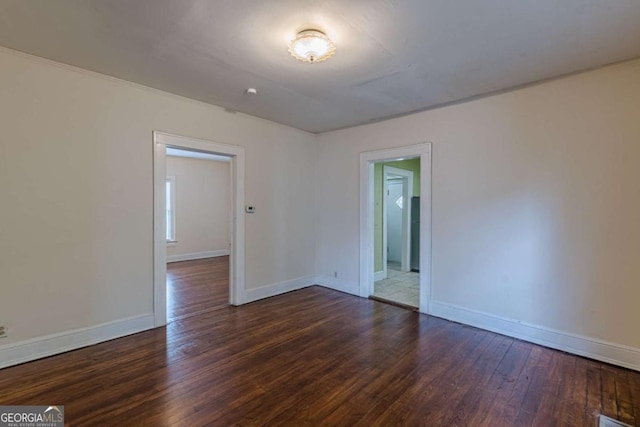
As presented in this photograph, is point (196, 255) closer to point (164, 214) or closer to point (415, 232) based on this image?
point (164, 214)

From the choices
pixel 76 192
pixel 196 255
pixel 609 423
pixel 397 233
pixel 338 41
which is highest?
pixel 338 41

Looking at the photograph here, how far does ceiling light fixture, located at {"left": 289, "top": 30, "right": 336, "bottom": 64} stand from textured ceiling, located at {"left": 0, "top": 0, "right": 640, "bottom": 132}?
7 cm

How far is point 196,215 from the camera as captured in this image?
8.12 m

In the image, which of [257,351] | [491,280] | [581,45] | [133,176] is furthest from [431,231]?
[133,176]

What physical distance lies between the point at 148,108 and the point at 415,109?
3.22m

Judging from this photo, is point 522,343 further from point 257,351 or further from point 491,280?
point 257,351

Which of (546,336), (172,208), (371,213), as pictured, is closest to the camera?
(546,336)

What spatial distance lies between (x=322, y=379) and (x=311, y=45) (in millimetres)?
2603

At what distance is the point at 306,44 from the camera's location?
2.24 meters

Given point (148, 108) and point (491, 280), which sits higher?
point (148, 108)

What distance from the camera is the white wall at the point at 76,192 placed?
2.64 m

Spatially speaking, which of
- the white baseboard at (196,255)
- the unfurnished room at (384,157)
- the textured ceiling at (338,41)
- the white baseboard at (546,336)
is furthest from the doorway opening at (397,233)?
the white baseboard at (196,255)

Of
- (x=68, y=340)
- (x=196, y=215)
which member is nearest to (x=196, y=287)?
(x=68, y=340)

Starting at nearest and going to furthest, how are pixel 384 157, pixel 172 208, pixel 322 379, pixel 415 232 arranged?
pixel 322 379 → pixel 384 157 → pixel 415 232 → pixel 172 208
